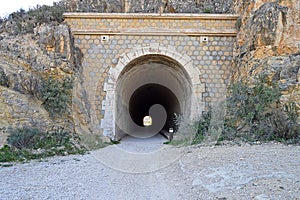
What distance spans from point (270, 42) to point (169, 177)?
672 cm

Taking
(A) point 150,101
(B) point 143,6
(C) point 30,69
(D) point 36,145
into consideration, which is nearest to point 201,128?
(D) point 36,145

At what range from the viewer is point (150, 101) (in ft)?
66.4

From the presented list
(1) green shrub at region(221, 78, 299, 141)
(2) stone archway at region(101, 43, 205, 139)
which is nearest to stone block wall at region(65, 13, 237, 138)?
(2) stone archway at region(101, 43, 205, 139)

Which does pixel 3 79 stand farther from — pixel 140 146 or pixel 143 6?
pixel 143 6

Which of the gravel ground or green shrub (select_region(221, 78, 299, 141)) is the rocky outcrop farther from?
the gravel ground

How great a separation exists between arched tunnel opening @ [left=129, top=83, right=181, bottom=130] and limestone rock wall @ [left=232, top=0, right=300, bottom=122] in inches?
229

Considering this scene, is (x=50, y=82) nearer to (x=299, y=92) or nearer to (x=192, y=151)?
(x=192, y=151)

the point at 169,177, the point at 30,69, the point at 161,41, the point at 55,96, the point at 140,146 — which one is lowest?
the point at 140,146

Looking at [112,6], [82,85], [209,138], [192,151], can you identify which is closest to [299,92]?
[209,138]

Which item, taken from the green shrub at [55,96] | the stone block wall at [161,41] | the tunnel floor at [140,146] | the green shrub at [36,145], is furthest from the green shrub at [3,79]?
the tunnel floor at [140,146]

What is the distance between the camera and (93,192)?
12.6ft

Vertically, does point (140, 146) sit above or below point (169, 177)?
below

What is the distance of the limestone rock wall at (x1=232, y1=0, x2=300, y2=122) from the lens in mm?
8477

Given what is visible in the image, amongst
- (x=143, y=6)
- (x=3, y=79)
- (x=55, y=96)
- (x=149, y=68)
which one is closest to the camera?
(x=3, y=79)
